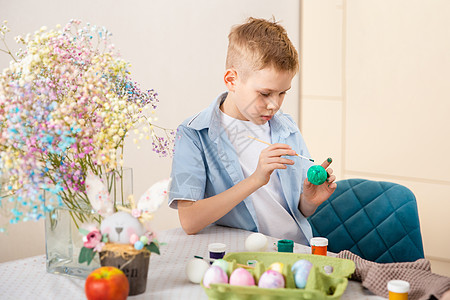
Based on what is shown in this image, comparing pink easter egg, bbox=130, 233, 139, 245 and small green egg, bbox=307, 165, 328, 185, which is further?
small green egg, bbox=307, 165, 328, 185

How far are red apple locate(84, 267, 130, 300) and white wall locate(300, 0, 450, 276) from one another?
2.17 m

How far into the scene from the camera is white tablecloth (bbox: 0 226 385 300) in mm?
1095

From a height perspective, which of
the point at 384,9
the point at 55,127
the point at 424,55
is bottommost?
the point at 55,127

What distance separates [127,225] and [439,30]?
2.20 meters

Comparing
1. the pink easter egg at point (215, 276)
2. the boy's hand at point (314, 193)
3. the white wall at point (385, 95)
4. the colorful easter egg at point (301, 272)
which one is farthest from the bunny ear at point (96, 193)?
the white wall at point (385, 95)

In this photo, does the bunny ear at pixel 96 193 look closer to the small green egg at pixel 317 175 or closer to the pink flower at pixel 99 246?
the pink flower at pixel 99 246

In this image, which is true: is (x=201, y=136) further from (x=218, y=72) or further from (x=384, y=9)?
(x=384, y=9)

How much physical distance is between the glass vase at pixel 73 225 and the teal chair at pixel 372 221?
94cm

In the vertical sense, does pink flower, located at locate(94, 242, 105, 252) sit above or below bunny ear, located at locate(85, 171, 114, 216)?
below

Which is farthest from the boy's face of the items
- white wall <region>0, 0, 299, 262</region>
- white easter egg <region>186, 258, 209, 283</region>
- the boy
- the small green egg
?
white wall <region>0, 0, 299, 262</region>

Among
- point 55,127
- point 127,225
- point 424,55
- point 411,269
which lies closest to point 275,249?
point 411,269

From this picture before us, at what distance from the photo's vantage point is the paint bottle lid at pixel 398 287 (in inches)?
39.1

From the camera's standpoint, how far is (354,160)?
3076 mm

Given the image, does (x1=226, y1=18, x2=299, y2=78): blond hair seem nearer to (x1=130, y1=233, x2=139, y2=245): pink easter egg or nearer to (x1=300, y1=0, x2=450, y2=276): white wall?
(x1=130, y1=233, x2=139, y2=245): pink easter egg
